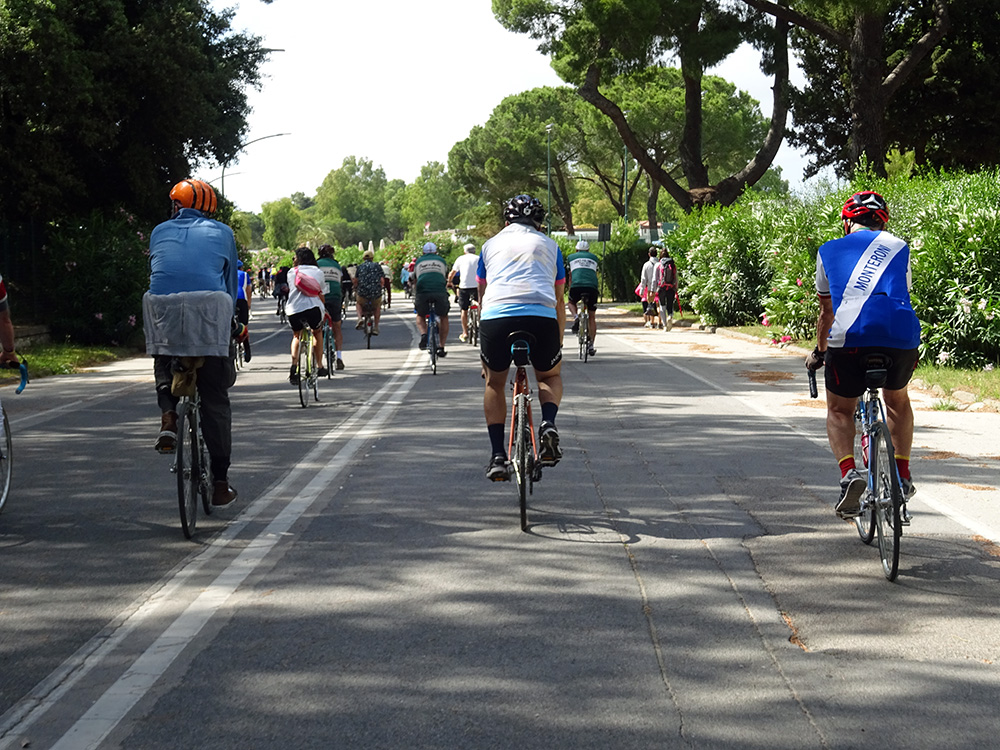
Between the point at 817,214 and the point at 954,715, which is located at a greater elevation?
the point at 817,214

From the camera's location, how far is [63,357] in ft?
75.1

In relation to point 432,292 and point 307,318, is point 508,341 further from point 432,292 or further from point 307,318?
point 432,292

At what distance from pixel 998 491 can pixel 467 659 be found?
5096mm

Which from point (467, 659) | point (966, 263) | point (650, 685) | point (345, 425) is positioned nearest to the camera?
point (650, 685)

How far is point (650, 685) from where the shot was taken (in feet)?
14.8

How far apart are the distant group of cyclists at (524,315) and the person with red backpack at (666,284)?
22427 mm

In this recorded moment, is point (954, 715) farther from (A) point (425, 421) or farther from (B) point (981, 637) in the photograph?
(A) point (425, 421)

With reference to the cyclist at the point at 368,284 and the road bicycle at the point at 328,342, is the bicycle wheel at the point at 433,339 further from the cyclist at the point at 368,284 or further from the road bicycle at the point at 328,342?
the cyclist at the point at 368,284

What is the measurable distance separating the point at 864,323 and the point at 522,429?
2.01 meters

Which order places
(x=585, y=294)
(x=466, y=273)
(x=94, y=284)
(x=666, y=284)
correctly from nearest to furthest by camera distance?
(x=585, y=294), (x=466, y=273), (x=94, y=284), (x=666, y=284)

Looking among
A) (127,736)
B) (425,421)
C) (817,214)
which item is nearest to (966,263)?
(817,214)

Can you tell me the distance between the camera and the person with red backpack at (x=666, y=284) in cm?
2992

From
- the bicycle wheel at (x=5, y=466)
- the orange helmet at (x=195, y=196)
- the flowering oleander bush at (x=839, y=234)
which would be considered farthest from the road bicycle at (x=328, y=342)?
the orange helmet at (x=195, y=196)

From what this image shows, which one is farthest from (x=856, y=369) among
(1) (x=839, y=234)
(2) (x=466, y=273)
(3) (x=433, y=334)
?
(2) (x=466, y=273)
